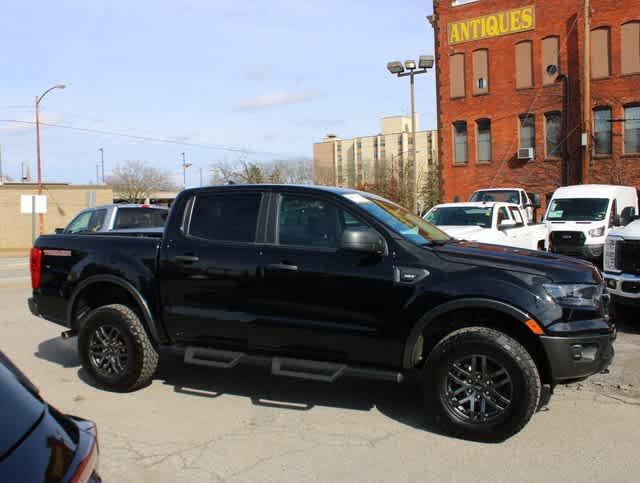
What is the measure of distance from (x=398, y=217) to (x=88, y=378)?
357cm

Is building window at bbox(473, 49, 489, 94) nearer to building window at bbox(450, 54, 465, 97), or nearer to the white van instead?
building window at bbox(450, 54, 465, 97)

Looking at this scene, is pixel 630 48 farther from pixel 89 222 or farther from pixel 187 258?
pixel 187 258

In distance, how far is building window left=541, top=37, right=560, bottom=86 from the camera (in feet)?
104

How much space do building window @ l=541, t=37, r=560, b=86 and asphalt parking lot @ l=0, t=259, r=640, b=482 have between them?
93.0ft

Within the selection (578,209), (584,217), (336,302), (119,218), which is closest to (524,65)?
(578,209)

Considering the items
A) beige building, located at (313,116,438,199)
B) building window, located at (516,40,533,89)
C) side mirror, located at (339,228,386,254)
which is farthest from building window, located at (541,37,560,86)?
beige building, located at (313,116,438,199)

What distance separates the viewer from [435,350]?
478cm

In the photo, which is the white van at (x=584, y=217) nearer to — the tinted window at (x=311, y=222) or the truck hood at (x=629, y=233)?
the truck hood at (x=629, y=233)

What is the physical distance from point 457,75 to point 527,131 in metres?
5.04

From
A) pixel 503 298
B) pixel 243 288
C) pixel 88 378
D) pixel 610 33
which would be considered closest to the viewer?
pixel 503 298

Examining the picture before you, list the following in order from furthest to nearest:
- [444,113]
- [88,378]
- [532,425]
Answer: [444,113] < [88,378] < [532,425]

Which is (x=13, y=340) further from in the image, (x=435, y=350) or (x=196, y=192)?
(x=435, y=350)

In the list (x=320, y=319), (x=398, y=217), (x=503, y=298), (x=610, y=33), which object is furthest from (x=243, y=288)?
(x=610, y=33)

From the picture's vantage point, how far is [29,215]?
43.9 metres
